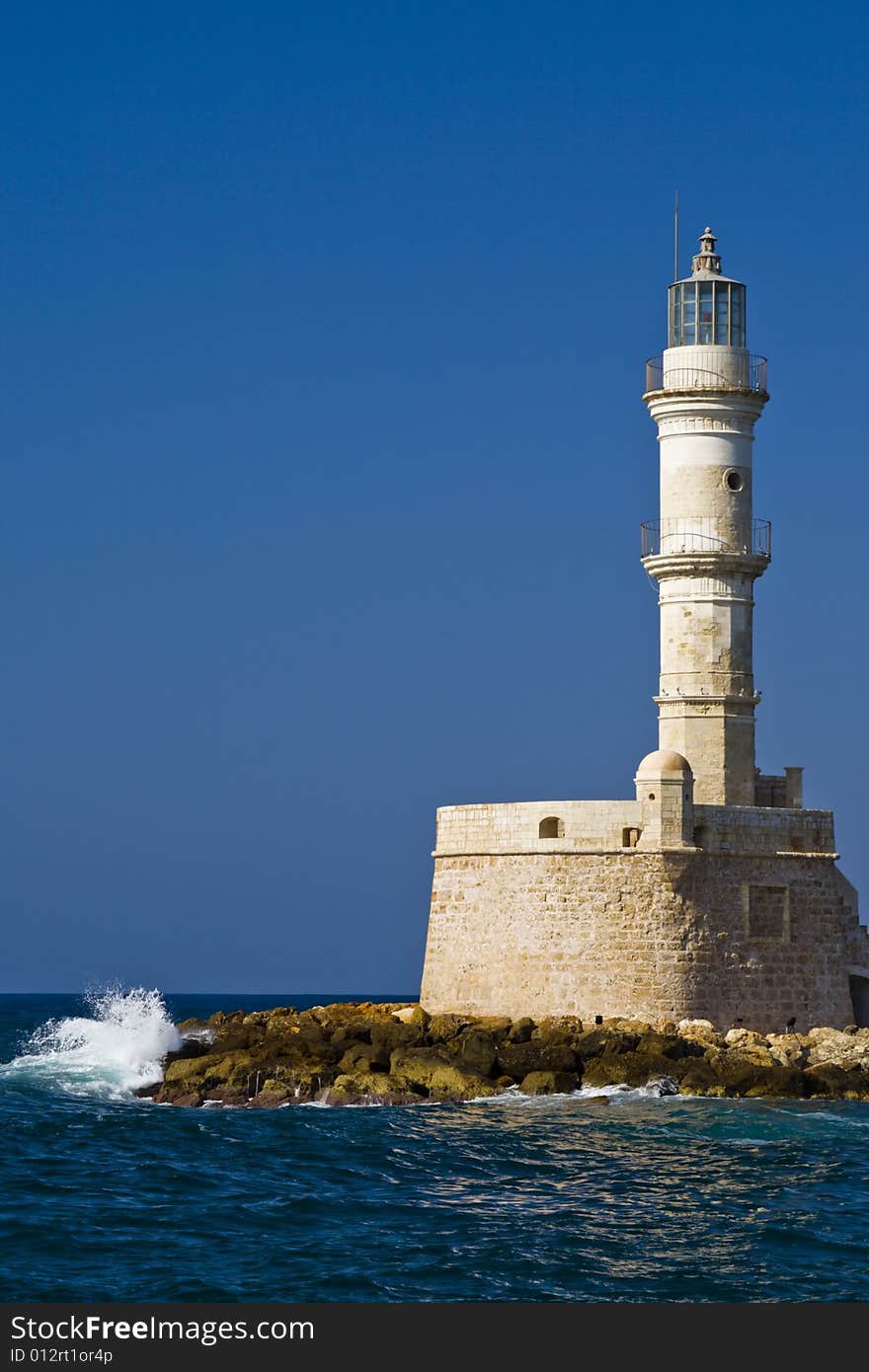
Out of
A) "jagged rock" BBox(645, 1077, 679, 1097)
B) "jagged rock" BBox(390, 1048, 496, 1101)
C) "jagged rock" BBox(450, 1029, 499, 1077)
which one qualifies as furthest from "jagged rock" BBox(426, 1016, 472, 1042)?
"jagged rock" BBox(645, 1077, 679, 1097)

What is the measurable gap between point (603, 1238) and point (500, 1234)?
30.4 inches

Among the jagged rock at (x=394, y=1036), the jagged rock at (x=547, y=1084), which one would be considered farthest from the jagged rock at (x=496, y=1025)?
Answer: the jagged rock at (x=547, y=1084)

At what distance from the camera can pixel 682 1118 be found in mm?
21047

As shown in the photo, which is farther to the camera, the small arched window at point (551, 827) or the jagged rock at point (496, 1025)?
the small arched window at point (551, 827)

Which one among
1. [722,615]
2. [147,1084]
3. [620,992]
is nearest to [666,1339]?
[620,992]

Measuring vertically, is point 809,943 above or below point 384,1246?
above

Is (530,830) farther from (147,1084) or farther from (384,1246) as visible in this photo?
(384,1246)

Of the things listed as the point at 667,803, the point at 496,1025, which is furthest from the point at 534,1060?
the point at 667,803

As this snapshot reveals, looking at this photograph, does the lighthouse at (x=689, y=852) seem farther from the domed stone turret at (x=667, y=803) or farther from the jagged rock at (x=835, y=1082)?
the jagged rock at (x=835, y=1082)

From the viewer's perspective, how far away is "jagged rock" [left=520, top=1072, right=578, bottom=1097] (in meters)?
22.8

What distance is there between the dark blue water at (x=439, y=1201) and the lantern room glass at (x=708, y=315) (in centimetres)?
1026

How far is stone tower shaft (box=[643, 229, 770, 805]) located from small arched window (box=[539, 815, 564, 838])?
2.18 metres

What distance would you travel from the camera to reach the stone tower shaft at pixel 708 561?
87.4 ft
